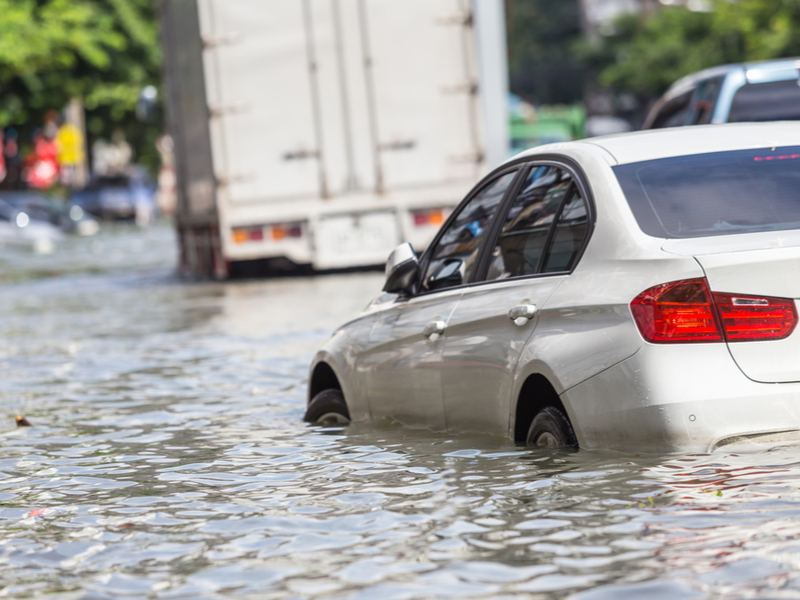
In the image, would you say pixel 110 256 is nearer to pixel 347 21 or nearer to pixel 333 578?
pixel 347 21

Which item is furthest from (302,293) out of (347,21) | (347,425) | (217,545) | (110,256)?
(110,256)

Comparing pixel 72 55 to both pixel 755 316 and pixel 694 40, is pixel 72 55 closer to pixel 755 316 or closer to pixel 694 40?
pixel 694 40

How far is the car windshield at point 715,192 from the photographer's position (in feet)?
16.8

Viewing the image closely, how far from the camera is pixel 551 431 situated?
532 cm

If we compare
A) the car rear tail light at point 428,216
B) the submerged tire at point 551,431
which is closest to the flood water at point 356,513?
the submerged tire at point 551,431

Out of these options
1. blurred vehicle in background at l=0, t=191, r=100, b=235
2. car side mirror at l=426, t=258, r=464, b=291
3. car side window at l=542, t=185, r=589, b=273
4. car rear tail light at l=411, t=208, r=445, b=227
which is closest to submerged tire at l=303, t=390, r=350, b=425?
car side mirror at l=426, t=258, r=464, b=291

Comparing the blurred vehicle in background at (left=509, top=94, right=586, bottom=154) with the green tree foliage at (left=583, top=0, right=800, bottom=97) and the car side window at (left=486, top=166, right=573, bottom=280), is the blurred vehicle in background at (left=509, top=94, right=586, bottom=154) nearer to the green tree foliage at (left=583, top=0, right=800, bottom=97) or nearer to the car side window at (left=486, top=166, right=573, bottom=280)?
the green tree foliage at (left=583, top=0, right=800, bottom=97)

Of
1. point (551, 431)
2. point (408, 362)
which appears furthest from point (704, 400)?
point (408, 362)

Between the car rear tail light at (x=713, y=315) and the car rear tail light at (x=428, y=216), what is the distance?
12415 millimetres

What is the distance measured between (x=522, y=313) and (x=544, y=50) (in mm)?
95838

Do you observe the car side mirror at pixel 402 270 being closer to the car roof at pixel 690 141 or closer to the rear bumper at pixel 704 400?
the car roof at pixel 690 141

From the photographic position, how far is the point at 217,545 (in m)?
4.80

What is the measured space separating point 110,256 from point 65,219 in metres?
12.5

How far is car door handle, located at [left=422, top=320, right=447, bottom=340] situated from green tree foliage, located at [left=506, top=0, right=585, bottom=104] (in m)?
87.8
